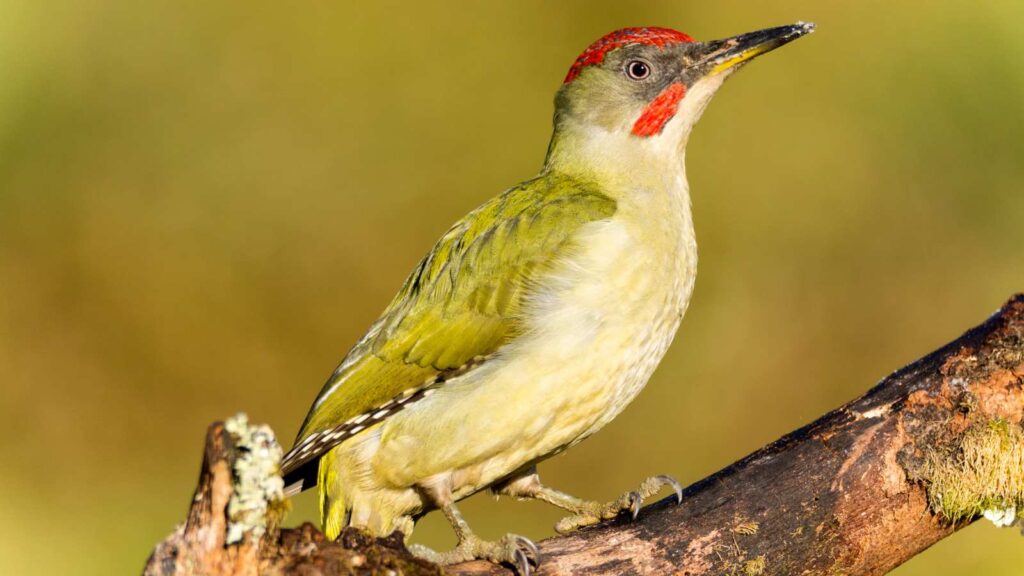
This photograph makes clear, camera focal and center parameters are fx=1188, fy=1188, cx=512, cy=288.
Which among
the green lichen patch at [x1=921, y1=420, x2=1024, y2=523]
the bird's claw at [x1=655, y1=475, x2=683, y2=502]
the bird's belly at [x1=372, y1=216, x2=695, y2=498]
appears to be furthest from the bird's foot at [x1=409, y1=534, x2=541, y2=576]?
the green lichen patch at [x1=921, y1=420, x2=1024, y2=523]

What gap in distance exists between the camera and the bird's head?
512cm

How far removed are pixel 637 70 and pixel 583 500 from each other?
6.18ft

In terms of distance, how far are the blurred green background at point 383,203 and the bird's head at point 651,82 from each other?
119 inches

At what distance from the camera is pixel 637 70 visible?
5.23 m

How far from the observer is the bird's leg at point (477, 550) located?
12.7 feet

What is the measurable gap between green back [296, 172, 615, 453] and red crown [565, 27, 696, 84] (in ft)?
2.37

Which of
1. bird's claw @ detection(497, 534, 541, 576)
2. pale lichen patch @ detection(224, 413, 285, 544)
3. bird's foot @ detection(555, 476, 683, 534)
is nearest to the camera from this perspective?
pale lichen patch @ detection(224, 413, 285, 544)

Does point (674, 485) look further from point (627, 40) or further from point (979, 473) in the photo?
point (627, 40)

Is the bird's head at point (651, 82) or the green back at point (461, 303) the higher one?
the bird's head at point (651, 82)

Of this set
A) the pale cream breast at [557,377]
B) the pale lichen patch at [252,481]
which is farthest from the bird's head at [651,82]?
the pale lichen patch at [252,481]

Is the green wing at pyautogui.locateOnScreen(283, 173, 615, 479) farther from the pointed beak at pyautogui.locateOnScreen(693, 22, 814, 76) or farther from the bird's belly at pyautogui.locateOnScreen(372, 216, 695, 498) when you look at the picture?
the pointed beak at pyautogui.locateOnScreen(693, 22, 814, 76)

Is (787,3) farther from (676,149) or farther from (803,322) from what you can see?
(676,149)

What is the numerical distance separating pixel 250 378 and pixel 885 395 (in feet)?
16.2

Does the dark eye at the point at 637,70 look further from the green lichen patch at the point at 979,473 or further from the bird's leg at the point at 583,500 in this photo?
the green lichen patch at the point at 979,473
